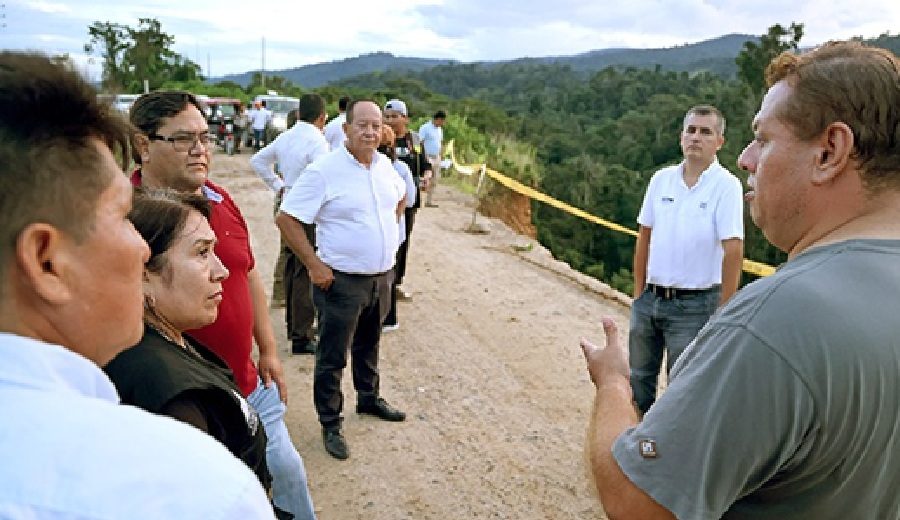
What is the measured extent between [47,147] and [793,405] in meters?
1.20

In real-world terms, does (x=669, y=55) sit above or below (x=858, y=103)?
above

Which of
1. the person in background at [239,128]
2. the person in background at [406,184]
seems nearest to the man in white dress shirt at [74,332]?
the person in background at [406,184]

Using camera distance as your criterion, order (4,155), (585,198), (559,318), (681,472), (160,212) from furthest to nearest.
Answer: (585,198), (559,318), (160,212), (681,472), (4,155)

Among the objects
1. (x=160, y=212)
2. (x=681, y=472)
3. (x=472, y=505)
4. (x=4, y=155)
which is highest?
(x=4, y=155)

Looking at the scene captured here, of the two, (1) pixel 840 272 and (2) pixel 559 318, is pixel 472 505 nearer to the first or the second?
(1) pixel 840 272

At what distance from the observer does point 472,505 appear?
4.06 meters

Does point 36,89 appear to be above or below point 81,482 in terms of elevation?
above

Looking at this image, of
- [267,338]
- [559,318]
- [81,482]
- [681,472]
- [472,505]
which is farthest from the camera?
[559,318]

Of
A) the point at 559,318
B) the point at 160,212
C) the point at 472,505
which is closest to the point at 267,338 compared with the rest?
the point at 160,212

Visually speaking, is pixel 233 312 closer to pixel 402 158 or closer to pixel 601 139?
pixel 402 158

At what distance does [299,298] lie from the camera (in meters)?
5.96

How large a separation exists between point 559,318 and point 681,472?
614cm

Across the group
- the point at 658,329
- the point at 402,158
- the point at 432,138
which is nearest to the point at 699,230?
the point at 658,329

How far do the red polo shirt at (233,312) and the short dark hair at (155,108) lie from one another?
0.43 m
